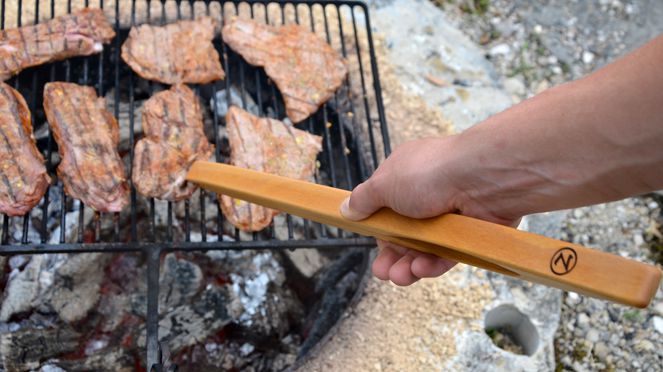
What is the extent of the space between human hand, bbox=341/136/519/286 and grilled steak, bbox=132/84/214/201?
791mm

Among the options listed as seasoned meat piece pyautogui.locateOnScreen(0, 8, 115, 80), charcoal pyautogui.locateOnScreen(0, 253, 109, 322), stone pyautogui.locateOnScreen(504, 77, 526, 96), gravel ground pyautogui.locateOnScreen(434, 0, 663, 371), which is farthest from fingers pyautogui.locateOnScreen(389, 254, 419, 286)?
stone pyautogui.locateOnScreen(504, 77, 526, 96)

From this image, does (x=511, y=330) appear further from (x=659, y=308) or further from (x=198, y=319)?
(x=198, y=319)

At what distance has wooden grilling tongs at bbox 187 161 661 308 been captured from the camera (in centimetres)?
129

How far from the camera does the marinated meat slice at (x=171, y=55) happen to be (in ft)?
8.42

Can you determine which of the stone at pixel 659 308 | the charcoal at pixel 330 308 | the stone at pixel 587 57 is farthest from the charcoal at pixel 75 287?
the stone at pixel 587 57

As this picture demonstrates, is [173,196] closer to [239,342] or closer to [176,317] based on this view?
[176,317]

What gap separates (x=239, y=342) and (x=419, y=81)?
4.57 feet

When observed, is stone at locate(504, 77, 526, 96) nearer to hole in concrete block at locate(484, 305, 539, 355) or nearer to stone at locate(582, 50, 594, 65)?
stone at locate(582, 50, 594, 65)

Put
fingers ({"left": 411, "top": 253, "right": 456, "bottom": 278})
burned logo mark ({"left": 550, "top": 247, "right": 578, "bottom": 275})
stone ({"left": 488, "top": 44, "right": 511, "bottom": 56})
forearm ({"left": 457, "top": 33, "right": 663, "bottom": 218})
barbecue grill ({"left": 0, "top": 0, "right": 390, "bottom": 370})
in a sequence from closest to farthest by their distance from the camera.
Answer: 1. forearm ({"left": 457, "top": 33, "right": 663, "bottom": 218})
2. burned logo mark ({"left": 550, "top": 247, "right": 578, "bottom": 275})
3. fingers ({"left": 411, "top": 253, "right": 456, "bottom": 278})
4. barbecue grill ({"left": 0, "top": 0, "right": 390, "bottom": 370})
5. stone ({"left": 488, "top": 44, "right": 511, "bottom": 56})

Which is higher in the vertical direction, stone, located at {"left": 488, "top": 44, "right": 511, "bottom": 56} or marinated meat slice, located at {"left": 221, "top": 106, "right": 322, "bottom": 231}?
marinated meat slice, located at {"left": 221, "top": 106, "right": 322, "bottom": 231}

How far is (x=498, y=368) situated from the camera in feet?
7.81

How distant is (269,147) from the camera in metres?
2.46

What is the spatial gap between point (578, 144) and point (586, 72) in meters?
2.43

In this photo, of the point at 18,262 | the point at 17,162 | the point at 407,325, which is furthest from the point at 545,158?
the point at 18,262
